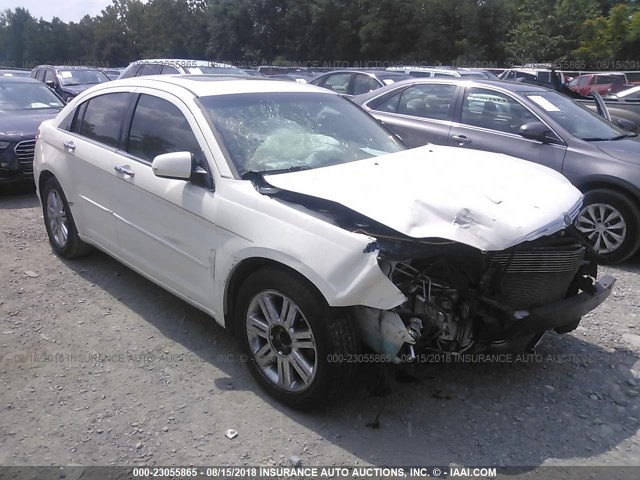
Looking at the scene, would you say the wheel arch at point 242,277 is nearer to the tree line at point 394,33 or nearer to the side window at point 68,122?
the side window at point 68,122

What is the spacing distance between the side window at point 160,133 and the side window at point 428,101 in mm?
3794

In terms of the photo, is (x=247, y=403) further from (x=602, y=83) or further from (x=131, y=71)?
(x=602, y=83)

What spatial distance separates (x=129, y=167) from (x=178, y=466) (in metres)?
2.15

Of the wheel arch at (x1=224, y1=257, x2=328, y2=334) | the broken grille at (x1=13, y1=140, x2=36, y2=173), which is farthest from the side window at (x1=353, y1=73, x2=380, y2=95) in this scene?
the wheel arch at (x1=224, y1=257, x2=328, y2=334)

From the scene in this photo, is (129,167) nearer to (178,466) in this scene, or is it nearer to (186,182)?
(186,182)

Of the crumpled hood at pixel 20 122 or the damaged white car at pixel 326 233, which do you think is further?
the crumpled hood at pixel 20 122

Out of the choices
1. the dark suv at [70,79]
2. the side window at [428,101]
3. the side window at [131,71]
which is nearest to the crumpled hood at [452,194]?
the side window at [428,101]

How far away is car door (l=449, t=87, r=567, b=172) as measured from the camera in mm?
5914

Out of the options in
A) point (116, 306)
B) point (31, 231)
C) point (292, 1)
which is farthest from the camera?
point (292, 1)

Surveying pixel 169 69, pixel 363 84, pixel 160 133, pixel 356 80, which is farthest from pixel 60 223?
pixel 356 80

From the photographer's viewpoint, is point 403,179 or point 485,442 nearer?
point 485,442

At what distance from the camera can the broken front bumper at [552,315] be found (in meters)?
3.04

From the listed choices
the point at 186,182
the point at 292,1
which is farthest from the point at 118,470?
the point at 292,1

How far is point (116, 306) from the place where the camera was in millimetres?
4477
